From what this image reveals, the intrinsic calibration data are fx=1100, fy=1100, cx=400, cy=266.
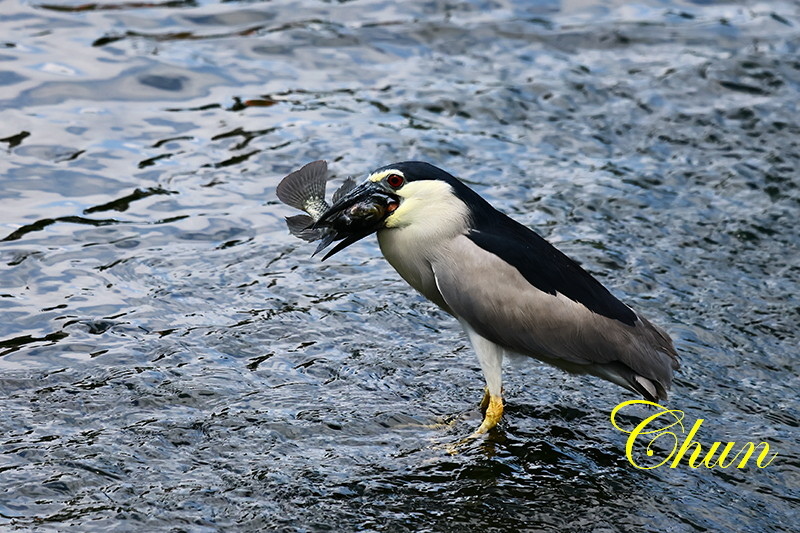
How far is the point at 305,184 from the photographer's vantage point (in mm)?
5570

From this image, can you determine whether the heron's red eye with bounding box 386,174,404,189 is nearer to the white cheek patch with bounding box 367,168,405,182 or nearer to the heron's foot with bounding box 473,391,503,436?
the white cheek patch with bounding box 367,168,405,182

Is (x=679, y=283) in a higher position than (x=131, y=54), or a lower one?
lower

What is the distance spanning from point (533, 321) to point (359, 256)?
8.18 feet

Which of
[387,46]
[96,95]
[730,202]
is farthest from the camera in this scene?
[387,46]

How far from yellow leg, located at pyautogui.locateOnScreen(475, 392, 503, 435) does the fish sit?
1.11 meters

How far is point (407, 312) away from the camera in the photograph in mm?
7047

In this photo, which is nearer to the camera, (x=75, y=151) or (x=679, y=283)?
(x=679, y=283)

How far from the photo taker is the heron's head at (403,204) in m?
5.49

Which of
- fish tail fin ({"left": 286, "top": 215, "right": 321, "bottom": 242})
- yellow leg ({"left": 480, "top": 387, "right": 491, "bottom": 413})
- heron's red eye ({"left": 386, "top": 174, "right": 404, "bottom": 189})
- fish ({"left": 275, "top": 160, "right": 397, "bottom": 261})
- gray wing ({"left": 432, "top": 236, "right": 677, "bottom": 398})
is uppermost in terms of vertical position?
heron's red eye ({"left": 386, "top": 174, "right": 404, "bottom": 189})

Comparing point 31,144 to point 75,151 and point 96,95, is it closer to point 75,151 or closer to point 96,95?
point 75,151

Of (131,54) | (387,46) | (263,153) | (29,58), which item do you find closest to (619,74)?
(387,46)

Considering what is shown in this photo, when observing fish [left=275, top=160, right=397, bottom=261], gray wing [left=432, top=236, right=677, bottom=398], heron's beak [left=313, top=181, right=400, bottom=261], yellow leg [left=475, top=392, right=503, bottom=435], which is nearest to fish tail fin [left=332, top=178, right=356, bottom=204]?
fish [left=275, top=160, right=397, bottom=261]

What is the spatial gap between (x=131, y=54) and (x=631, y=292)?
18.9 feet

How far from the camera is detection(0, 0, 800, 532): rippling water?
5.23m
